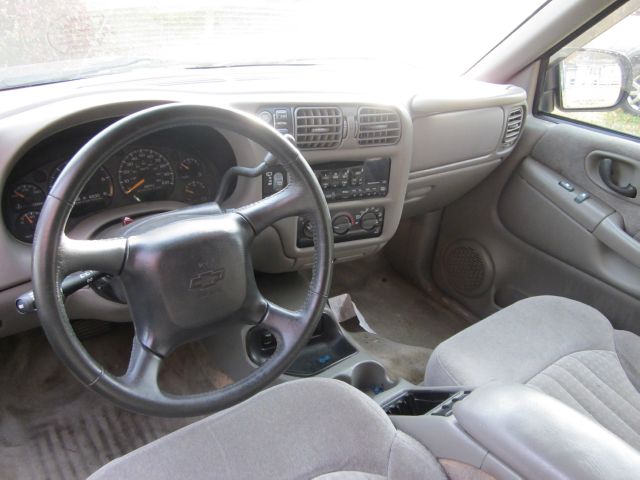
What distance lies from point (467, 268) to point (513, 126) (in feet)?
2.05

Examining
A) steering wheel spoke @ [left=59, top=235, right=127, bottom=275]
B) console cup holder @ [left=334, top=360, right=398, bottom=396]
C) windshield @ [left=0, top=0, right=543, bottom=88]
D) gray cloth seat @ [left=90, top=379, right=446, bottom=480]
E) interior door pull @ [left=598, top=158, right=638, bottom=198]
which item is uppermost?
windshield @ [left=0, top=0, right=543, bottom=88]

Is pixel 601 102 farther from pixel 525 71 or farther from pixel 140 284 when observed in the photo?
pixel 140 284

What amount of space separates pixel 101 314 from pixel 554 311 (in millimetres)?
1161

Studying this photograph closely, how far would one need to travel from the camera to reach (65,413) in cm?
166

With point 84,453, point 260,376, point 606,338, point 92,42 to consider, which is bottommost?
point 84,453

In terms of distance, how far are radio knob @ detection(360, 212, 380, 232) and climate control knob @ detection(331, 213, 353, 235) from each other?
4cm

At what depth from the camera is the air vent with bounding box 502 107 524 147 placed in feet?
6.63

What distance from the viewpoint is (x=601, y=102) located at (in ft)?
6.52

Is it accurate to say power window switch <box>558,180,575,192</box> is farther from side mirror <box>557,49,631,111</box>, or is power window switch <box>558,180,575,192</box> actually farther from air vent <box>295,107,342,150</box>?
air vent <box>295,107,342,150</box>

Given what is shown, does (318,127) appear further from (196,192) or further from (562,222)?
(562,222)

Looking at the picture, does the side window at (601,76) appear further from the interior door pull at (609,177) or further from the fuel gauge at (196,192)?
the fuel gauge at (196,192)

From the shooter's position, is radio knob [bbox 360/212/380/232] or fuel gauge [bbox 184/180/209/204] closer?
fuel gauge [bbox 184/180/209/204]

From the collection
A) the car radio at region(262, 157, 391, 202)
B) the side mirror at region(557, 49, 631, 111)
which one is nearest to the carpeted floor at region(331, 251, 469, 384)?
the car radio at region(262, 157, 391, 202)

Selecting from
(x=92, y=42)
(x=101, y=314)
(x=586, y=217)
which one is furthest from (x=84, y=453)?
(x=586, y=217)
